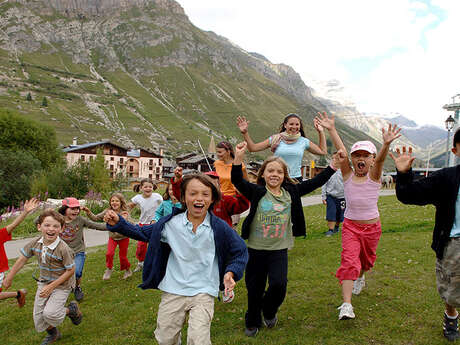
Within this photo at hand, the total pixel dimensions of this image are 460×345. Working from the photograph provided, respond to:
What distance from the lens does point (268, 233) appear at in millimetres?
4754

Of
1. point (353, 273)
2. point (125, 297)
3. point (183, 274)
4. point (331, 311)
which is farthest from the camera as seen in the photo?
point (125, 297)

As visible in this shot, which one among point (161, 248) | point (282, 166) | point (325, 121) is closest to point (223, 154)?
point (282, 166)

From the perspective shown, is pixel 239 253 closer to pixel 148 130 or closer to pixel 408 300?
pixel 408 300

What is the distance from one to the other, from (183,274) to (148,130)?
6830 inches

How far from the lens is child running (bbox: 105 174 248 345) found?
3.64 m

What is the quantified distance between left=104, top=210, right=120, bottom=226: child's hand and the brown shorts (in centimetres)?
376

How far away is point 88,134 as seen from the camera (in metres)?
138

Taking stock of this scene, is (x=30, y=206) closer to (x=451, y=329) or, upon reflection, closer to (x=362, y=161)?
(x=362, y=161)

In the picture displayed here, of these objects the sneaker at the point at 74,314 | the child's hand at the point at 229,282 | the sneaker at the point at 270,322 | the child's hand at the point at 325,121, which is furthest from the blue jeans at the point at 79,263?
the child's hand at the point at 325,121

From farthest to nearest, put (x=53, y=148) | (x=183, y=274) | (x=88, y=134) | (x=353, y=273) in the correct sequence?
(x=88, y=134)
(x=53, y=148)
(x=353, y=273)
(x=183, y=274)

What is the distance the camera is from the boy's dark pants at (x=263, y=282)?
15.3ft

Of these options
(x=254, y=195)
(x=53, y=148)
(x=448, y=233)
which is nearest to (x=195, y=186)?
(x=254, y=195)

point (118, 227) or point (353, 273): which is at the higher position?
point (118, 227)

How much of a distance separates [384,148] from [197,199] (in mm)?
2594
